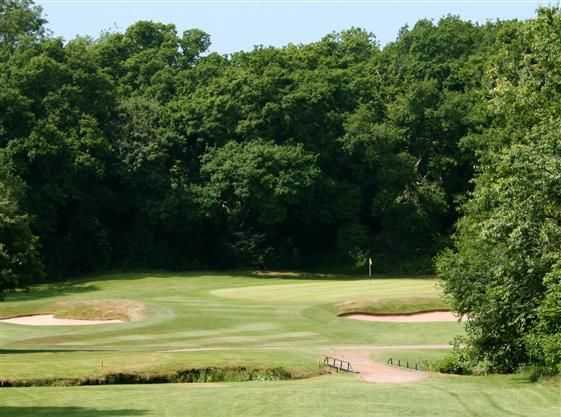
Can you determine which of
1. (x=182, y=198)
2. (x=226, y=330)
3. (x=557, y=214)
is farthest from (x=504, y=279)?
(x=182, y=198)

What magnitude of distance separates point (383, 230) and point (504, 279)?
56.1 m

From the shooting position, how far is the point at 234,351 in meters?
36.3

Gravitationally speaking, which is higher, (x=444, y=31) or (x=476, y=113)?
(x=444, y=31)

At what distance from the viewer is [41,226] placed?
7619 centimetres

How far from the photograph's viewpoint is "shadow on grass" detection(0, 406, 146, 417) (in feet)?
64.6

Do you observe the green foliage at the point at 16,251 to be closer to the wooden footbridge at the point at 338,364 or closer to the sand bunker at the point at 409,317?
the wooden footbridge at the point at 338,364

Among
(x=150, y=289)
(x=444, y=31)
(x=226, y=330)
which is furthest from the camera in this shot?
(x=444, y=31)

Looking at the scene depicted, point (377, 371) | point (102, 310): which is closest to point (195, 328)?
point (102, 310)

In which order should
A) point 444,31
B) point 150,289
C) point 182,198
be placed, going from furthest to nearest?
point 444,31, point 182,198, point 150,289

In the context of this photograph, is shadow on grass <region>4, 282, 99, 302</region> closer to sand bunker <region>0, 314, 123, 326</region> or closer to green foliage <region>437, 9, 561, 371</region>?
sand bunker <region>0, 314, 123, 326</region>

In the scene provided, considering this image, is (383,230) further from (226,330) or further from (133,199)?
(226,330)

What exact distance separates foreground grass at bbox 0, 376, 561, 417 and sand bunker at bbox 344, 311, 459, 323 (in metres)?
21.8

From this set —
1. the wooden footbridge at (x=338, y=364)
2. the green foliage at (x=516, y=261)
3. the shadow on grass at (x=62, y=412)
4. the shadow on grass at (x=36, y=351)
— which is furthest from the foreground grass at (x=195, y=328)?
the shadow on grass at (x=62, y=412)

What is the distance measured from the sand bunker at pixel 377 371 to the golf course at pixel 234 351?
0.18m
